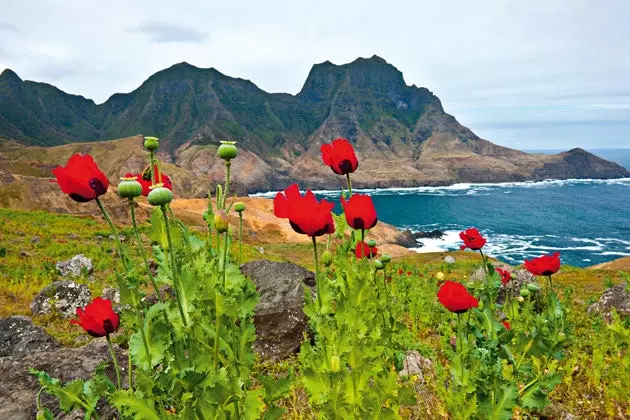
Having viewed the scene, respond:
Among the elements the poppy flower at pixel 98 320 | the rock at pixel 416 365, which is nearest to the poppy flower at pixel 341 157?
the poppy flower at pixel 98 320

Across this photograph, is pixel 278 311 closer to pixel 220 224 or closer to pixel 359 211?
pixel 359 211

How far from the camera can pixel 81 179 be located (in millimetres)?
2340

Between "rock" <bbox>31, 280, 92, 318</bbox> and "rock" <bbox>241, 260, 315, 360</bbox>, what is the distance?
4.48 metres

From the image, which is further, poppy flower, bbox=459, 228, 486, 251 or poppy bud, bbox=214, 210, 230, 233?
poppy flower, bbox=459, 228, 486, 251

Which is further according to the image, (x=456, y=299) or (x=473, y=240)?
(x=473, y=240)

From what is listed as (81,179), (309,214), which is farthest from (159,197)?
(309,214)

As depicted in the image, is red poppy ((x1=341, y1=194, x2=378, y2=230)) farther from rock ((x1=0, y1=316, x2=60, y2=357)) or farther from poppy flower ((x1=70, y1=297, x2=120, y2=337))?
rock ((x1=0, y1=316, x2=60, y2=357))

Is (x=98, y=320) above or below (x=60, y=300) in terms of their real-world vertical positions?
above

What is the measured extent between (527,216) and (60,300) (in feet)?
360

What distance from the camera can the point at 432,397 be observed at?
189 inches

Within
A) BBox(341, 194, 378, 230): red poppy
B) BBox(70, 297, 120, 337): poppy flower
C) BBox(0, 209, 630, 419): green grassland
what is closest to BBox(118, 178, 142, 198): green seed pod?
BBox(70, 297, 120, 337): poppy flower

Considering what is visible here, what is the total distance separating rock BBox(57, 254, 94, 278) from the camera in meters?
12.3

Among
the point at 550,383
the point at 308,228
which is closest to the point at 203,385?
the point at 308,228

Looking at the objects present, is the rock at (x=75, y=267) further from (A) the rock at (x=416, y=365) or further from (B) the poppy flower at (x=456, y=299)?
(B) the poppy flower at (x=456, y=299)
